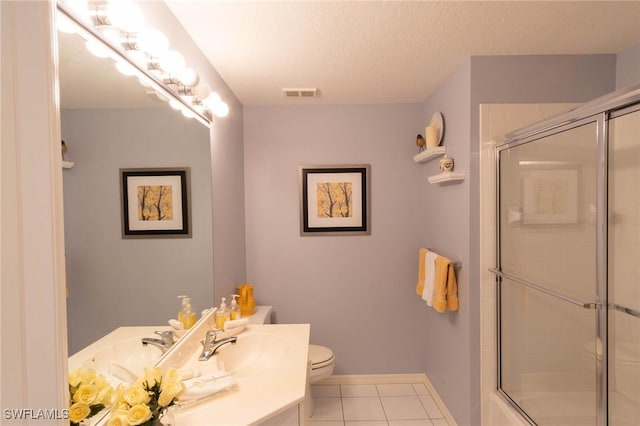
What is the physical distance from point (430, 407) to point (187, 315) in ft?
6.65

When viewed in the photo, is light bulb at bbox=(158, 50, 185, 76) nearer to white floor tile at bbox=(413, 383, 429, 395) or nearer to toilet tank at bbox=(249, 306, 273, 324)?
toilet tank at bbox=(249, 306, 273, 324)

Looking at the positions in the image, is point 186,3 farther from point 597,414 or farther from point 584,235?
point 597,414

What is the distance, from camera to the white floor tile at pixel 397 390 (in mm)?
2840

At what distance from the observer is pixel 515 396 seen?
1955 mm

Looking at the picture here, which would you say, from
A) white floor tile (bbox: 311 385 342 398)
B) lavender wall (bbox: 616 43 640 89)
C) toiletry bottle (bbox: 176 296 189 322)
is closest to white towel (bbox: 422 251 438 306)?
white floor tile (bbox: 311 385 342 398)

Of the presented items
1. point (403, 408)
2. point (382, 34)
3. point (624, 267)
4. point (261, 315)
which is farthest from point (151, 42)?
point (403, 408)

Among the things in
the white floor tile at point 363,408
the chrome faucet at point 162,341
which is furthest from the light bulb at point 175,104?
the white floor tile at point 363,408

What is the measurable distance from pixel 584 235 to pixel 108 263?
6.31 feet

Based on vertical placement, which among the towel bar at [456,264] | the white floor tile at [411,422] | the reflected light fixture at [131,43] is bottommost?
the white floor tile at [411,422]

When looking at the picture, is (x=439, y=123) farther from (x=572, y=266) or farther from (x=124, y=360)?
(x=124, y=360)

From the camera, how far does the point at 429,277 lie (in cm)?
251

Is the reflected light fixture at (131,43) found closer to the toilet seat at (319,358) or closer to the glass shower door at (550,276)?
the glass shower door at (550,276)

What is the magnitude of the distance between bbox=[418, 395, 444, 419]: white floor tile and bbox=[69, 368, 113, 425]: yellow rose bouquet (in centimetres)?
241

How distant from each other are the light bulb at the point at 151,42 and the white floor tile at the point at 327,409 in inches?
96.6
